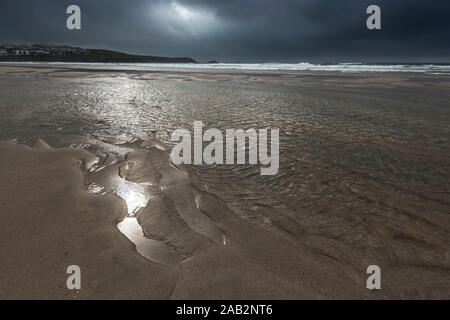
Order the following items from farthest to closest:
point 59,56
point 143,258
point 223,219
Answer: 1. point 59,56
2. point 223,219
3. point 143,258

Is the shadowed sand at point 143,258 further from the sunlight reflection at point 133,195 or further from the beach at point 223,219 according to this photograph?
the sunlight reflection at point 133,195

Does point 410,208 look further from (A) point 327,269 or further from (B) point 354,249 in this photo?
(A) point 327,269

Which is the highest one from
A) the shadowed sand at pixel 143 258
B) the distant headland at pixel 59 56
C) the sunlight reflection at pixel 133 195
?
the distant headland at pixel 59 56

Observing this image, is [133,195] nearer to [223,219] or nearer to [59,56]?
[223,219]

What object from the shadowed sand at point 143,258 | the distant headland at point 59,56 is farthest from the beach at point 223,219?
the distant headland at point 59,56

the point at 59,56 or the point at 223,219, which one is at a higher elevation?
the point at 59,56

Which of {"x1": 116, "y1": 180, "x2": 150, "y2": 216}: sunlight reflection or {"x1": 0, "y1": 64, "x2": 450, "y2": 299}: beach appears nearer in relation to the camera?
{"x1": 0, "y1": 64, "x2": 450, "y2": 299}: beach

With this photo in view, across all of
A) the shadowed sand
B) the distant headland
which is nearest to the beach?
the shadowed sand

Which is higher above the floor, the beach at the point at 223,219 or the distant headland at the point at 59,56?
the distant headland at the point at 59,56

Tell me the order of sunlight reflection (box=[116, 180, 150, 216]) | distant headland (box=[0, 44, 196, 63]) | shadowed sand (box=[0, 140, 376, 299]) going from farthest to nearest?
distant headland (box=[0, 44, 196, 63]), sunlight reflection (box=[116, 180, 150, 216]), shadowed sand (box=[0, 140, 376, 299])

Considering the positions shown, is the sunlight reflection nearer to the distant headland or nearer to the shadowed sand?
the shadowed sand

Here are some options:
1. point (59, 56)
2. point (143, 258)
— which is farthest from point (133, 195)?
point (59, 56)

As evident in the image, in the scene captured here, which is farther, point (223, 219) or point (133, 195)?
point (133, 195)
